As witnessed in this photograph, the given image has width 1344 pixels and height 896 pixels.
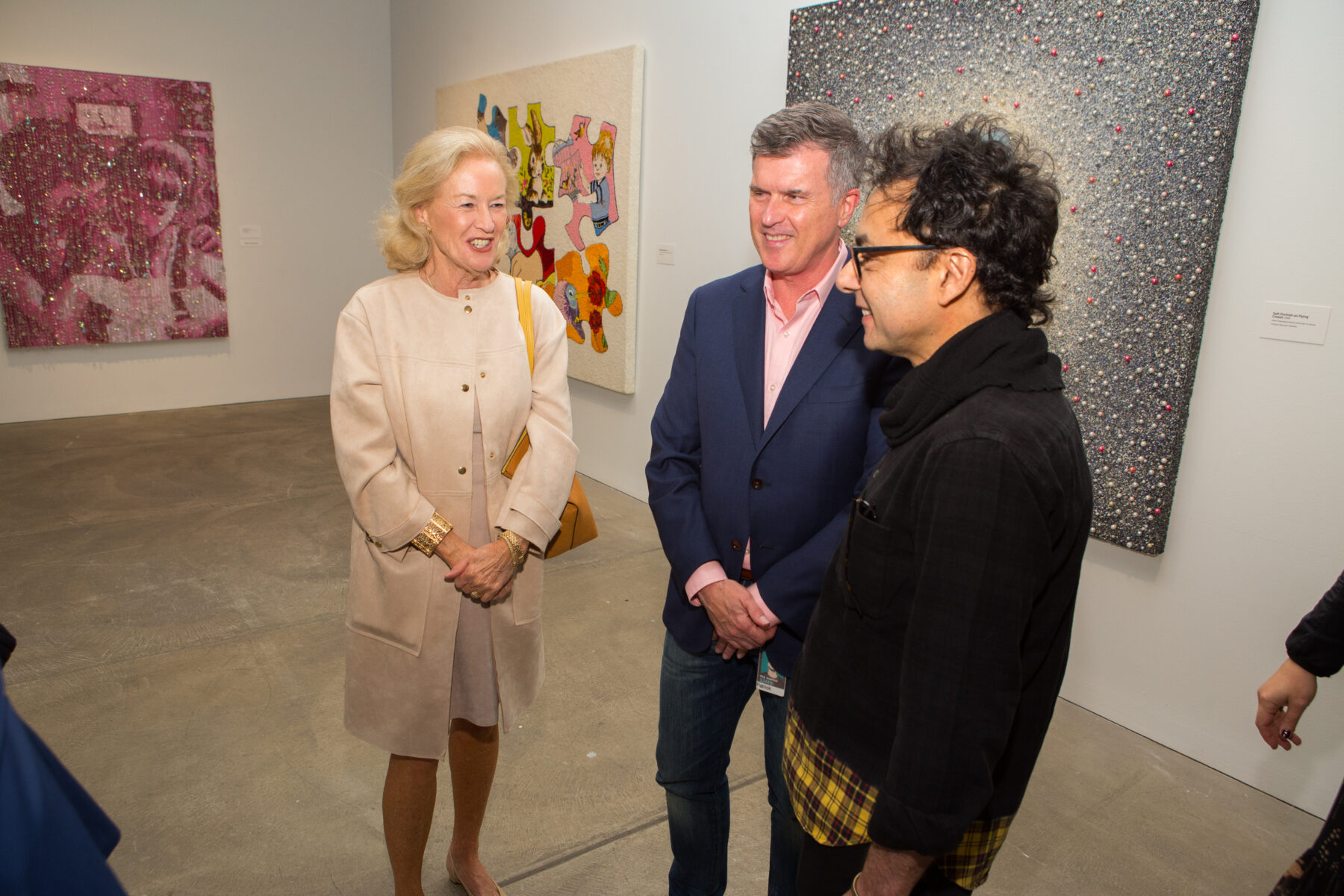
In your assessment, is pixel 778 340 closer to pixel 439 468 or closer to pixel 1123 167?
pixel 439 468

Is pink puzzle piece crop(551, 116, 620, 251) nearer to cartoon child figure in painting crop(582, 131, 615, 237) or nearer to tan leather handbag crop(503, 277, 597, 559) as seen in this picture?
cartoon child figure in painting crop(582, 131, 615, 237)

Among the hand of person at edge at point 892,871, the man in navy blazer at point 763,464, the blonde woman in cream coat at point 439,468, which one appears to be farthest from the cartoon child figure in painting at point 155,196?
the hand of person at edge at point 892,871

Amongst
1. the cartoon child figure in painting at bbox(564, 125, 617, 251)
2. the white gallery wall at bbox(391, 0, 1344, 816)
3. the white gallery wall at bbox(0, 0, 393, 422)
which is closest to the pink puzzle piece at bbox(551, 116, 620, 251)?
the cartoon child figure in painting at bbox(564, 125, 617, 251)

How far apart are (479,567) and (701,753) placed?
57 cm

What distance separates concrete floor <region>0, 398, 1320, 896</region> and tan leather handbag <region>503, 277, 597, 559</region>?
2.79ft

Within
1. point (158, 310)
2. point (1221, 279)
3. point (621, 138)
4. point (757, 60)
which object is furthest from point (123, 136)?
point (1221, 279)

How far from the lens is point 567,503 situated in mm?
1915

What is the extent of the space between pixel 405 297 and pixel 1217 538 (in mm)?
2394

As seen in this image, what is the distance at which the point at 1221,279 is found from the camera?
2467 mm

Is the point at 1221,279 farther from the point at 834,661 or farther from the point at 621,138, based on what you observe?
the point at 621,138

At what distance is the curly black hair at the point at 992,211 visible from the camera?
104cm

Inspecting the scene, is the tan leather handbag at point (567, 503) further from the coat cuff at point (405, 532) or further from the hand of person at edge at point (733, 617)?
the hand of person at edge at point (733, 617)

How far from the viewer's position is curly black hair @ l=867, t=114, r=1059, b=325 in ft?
3.42

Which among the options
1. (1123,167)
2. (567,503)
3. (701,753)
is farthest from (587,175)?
(701,753)
